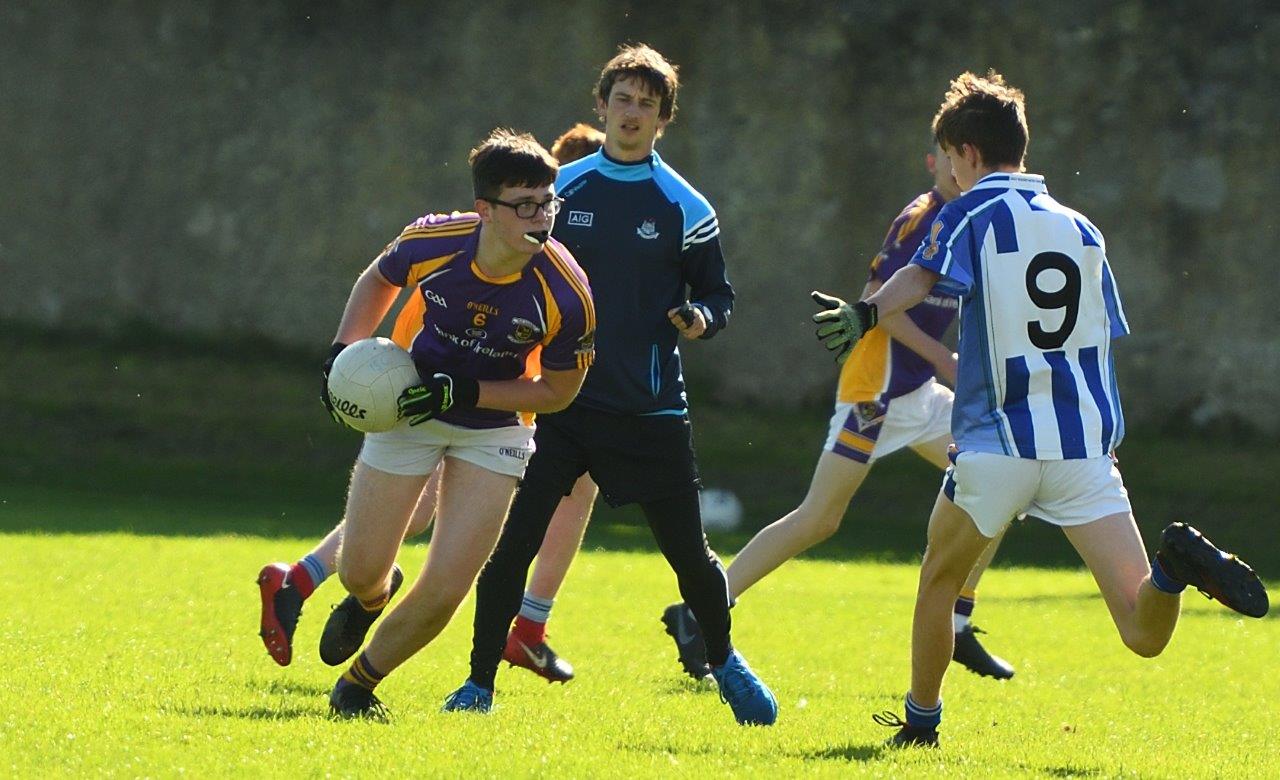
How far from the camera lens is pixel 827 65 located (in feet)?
57.6

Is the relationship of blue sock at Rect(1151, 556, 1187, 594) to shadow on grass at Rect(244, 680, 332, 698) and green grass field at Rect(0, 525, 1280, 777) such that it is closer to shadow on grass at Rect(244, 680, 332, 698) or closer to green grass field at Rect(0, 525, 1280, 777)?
green grass field at Rect(0, 525, 1280, 777)

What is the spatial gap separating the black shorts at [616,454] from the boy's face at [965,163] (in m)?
1.33

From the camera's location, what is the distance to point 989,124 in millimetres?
5832

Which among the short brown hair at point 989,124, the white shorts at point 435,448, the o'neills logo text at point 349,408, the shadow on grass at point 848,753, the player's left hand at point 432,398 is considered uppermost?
the short brown hair at point 989,124

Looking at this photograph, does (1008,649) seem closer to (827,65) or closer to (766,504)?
(766,504)

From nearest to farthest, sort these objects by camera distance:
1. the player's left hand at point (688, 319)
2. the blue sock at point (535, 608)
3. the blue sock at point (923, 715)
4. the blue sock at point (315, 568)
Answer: the blue sock at point (923, 715)
the player's left hand at point (688, 319)
the blue sock at point (315, 568)
the blue sock at point (535, 608)

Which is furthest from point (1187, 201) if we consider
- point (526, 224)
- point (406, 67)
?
point (526, 224)

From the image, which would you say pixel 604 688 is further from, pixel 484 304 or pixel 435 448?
pixel 484 304

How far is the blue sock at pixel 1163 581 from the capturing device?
212 inches

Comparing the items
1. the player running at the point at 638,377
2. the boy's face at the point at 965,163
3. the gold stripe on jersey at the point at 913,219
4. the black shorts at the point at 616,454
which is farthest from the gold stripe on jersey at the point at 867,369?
the boy's face at the point at 965,163

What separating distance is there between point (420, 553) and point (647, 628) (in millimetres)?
3201

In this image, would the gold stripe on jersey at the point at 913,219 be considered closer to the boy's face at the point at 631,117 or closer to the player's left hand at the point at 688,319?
the boy's face at the point at 631,117

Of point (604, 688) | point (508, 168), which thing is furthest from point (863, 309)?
point (604, 688)

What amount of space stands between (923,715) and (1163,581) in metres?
0.94
